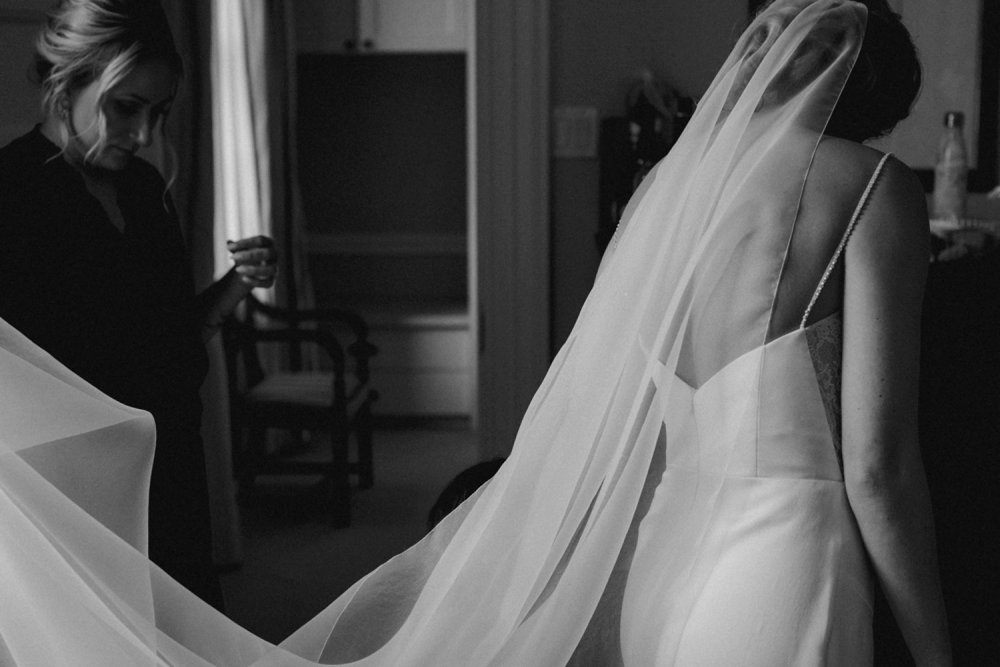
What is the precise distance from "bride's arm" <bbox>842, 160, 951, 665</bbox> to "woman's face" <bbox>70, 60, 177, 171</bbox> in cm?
112

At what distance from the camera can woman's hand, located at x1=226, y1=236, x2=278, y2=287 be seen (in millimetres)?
1859

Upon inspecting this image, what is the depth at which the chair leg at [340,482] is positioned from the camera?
3854mm

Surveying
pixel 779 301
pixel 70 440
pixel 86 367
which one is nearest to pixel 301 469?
pixel 86 367

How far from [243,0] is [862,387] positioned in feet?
13.6

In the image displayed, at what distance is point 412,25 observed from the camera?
532 centimetres

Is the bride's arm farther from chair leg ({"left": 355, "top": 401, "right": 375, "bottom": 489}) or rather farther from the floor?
chair leg ({"left": 355, "top": 401, "right": 375, "bottom": 489})

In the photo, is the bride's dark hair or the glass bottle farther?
the glass bottle

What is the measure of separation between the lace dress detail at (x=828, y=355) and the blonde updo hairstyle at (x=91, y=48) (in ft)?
3.62

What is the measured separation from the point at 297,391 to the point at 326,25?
2.26m

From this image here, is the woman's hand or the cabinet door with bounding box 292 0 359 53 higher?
the cabinet door with bounding box 292 0 359 53

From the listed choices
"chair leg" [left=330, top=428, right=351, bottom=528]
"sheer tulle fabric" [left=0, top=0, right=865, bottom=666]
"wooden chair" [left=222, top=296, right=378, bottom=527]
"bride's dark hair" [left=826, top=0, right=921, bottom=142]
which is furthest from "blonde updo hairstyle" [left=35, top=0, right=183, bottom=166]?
"chair leg" [left=330, top=428, right=351, bottom=528]

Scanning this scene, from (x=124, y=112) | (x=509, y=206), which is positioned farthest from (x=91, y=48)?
(x=509, y=206)

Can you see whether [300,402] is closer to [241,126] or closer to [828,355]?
[241,126]

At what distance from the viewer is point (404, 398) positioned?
5.37 m
